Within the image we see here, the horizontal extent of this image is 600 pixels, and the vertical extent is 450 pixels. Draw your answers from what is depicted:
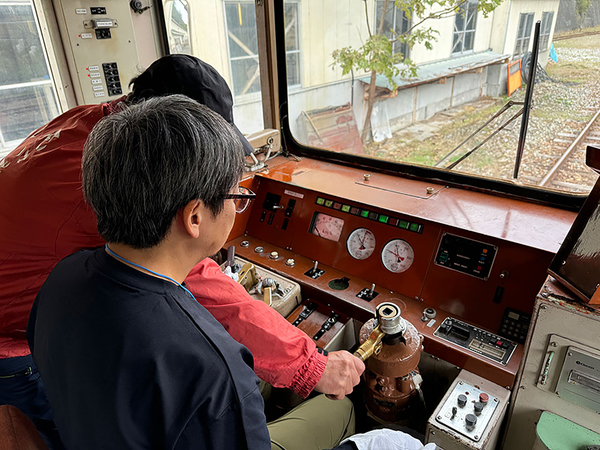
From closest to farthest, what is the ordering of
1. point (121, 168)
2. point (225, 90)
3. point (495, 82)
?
point (121, 168)
point (225, 90)
point (495, 82)

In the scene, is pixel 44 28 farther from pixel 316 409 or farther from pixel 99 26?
pixel 316 409

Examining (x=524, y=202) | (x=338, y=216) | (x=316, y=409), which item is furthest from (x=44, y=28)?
(x=524, y=202)

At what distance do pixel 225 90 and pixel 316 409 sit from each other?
43.0 inches

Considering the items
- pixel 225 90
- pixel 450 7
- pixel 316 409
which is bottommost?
pixel 316 409

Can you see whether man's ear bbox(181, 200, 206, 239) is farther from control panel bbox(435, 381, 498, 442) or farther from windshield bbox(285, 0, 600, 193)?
windshield bbox(285, 0, 600, 193)

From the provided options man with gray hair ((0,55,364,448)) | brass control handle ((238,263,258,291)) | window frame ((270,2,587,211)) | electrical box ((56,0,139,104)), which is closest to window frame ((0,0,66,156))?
electrical box ((56,0,139,104))

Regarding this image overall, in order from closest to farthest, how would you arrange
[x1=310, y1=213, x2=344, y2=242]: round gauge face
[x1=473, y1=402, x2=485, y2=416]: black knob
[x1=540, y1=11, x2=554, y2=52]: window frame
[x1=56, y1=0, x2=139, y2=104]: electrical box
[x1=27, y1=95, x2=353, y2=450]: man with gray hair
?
[x1=27, y1=95, x2=353, y2=450]: man with gray hair < [x1=473, y1=402, x2=485, y2=416]: black knob < [x1=540, y1=11, x2=554, y2=52]: window frame < [x1=310, y1=213, x2=344, y2=242]: round gauge face < [x1=56, y1=0, x2=139, y2=104]: electrical box

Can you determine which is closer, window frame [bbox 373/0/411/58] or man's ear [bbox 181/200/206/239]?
man's ear [bbox 181/200/206/239]

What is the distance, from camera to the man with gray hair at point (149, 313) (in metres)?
0.66

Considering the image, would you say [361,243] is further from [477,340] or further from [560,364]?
[560,364]

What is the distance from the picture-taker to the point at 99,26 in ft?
8.86

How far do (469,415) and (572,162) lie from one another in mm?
1202

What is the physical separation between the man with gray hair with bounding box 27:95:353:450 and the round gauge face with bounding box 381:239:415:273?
122 centimetres

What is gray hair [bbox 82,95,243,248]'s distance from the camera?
66 cm
